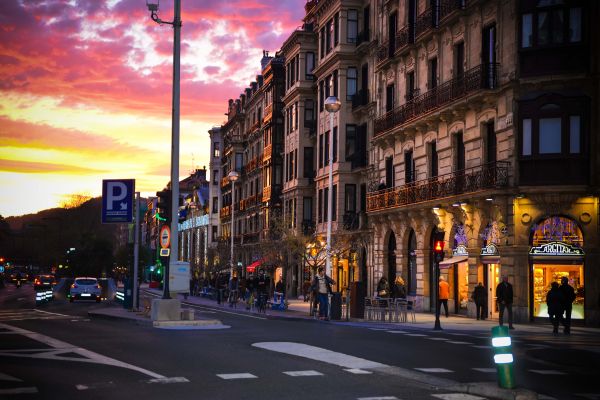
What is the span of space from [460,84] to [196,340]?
20.3 m

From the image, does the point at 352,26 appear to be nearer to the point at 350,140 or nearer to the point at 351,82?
the point at 351,82

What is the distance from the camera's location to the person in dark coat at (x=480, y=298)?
3275 cm

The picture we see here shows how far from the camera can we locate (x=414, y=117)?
40.1 metres

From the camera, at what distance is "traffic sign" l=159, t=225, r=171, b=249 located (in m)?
25.0

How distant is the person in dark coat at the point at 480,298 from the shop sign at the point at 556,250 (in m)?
2.57

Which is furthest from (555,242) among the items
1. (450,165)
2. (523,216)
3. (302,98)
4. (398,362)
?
(302,98)

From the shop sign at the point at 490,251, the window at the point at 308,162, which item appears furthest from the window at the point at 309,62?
the shop sign at the point at 490,251

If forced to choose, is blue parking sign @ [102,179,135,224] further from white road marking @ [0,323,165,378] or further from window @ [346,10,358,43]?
window @ [346,10,358,43]

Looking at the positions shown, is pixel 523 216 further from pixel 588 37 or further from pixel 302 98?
pixel 302 98

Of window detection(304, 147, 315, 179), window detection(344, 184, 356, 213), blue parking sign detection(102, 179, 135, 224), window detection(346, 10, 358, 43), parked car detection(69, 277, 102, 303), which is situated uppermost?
window detection(346, 10, 358, 43)

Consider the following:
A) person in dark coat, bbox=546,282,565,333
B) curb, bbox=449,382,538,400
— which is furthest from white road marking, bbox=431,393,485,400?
person in dark coat, bbox=546,282,565,333

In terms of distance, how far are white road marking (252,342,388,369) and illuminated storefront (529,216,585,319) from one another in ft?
51.1

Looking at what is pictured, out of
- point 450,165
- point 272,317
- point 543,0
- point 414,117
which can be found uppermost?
point 543,0

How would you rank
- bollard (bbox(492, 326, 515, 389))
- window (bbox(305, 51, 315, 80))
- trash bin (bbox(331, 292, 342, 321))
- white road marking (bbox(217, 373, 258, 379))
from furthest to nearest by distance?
window (bbox(305, 51, 315, 80)), trash bin (bbox(331, 292, 342, 321)), white road marking (bbox(217, 373, 258, 379)), bollard (bbox(492, 326, 515, 389))
